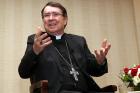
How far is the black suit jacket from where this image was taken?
2406 mm

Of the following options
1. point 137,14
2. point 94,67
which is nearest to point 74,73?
point 94,67

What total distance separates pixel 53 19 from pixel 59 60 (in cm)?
41

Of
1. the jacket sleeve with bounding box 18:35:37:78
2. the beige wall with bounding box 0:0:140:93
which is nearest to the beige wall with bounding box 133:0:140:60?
the beige wall with bounding box 0:0:140:93

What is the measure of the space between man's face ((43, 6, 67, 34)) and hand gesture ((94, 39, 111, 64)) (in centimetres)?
46

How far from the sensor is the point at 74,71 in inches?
101

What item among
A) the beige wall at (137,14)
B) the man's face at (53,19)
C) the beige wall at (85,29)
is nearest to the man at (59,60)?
the man's face at (53,19)

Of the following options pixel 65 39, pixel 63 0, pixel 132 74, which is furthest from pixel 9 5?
pixel 132 74

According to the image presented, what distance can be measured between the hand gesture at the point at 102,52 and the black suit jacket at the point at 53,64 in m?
0.07

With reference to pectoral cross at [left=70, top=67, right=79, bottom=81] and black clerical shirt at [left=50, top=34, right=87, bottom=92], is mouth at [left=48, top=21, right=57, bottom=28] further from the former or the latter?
pectoral cross at [left=70, top=67, right=79, bottom=81]

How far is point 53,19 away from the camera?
8.94 feet

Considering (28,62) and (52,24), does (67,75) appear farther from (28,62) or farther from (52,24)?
(52,24)

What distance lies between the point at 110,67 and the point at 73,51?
83cm

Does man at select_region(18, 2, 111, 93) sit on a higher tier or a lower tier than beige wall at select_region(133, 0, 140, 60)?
lower

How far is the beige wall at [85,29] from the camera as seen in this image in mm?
3115
